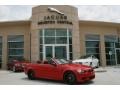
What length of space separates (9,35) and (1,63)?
3640 millimetres

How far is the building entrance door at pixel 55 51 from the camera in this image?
2162cm

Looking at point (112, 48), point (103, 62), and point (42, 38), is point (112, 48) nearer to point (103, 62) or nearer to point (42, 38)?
point (103, 62)

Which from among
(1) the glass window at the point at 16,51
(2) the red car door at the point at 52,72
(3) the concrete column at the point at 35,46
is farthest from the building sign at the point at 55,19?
(2) the red car door at the point at 52,72

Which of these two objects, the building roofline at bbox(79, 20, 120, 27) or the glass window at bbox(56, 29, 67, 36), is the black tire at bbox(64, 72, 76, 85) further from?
the building roofline at bbox(79, 20, 120, 27)

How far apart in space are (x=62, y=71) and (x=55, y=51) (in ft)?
34.3

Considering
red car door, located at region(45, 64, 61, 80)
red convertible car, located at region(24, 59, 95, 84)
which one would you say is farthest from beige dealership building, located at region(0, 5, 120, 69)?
red car door, located at region(45, 64, 61, 80)

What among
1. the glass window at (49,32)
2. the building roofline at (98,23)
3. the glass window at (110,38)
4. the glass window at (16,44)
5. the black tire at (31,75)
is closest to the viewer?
the black tire at (31,75)

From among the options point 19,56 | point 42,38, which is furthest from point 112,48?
point 19,56

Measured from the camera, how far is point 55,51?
21656mm

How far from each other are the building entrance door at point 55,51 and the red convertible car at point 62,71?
8.41m

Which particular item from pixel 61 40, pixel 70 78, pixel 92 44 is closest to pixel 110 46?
pixel 92 44

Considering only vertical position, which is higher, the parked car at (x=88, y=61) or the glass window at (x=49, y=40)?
the glass window at (x=49, y=40)

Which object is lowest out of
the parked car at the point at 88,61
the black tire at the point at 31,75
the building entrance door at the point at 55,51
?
the black tire at the point at 31,75

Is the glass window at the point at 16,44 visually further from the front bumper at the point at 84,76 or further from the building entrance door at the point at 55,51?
the front bumper at the point at 84,76
